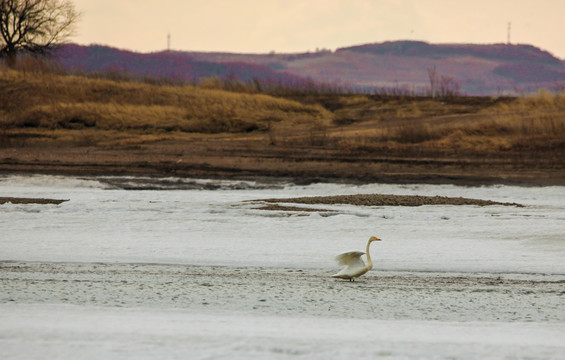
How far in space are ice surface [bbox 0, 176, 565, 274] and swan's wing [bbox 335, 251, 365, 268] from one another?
135 centimetres

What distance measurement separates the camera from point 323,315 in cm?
680

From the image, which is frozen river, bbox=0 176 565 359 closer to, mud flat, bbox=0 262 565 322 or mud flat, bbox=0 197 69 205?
mud flat, bbox=0 262 565 322

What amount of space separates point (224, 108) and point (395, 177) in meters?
13.6

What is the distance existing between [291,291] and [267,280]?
2.24 ft

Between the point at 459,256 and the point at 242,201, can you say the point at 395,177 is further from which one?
the point at 459,256

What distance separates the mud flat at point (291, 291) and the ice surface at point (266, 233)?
0.63 metres

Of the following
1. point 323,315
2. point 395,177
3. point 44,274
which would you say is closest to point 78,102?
point 395,177

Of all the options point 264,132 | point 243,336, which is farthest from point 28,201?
point 264,132

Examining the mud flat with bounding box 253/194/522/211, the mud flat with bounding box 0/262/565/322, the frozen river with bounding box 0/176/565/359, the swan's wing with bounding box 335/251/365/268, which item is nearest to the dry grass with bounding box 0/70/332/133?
the frozen river with bounding box 0/176/565/359

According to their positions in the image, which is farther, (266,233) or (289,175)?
(289,175)

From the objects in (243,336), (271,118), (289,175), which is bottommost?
(243,336)

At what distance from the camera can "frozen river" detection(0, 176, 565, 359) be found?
5664mm

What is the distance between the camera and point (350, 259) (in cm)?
811

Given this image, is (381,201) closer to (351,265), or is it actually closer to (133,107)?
(351,265)
